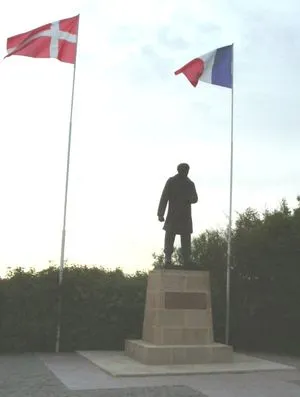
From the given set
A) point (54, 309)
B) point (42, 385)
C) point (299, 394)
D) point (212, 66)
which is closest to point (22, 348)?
point (54, 309)

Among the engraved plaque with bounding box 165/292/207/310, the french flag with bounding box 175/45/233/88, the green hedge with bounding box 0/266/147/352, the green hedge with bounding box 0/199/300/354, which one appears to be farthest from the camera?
the french flag with bounding box 175/45/233/88

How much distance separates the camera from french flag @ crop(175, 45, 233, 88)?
48.5ft

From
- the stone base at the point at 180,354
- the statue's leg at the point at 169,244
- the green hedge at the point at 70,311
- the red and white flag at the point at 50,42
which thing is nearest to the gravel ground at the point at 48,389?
the stone base at the point at 180,354

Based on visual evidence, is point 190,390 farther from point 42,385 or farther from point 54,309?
point 54,309

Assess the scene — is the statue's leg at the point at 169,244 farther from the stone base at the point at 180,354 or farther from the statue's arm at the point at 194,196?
the stone base at the point at 180,354

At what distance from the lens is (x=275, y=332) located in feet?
48.6

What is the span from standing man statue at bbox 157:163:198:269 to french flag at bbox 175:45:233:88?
3156 millimetres

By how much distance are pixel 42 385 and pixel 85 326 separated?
4911 mm

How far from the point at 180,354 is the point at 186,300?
1179 mm

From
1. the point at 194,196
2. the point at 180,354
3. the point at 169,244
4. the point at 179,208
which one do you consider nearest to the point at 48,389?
the point at 180,354

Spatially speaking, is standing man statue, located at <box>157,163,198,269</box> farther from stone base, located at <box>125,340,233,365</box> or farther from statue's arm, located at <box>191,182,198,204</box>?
stone base, located at <box>125,340,233,365</box>

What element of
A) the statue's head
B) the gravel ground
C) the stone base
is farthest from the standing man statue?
the gravel ground

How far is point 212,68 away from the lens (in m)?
15.0

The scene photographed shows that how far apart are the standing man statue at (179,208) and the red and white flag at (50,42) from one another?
4458 mm
